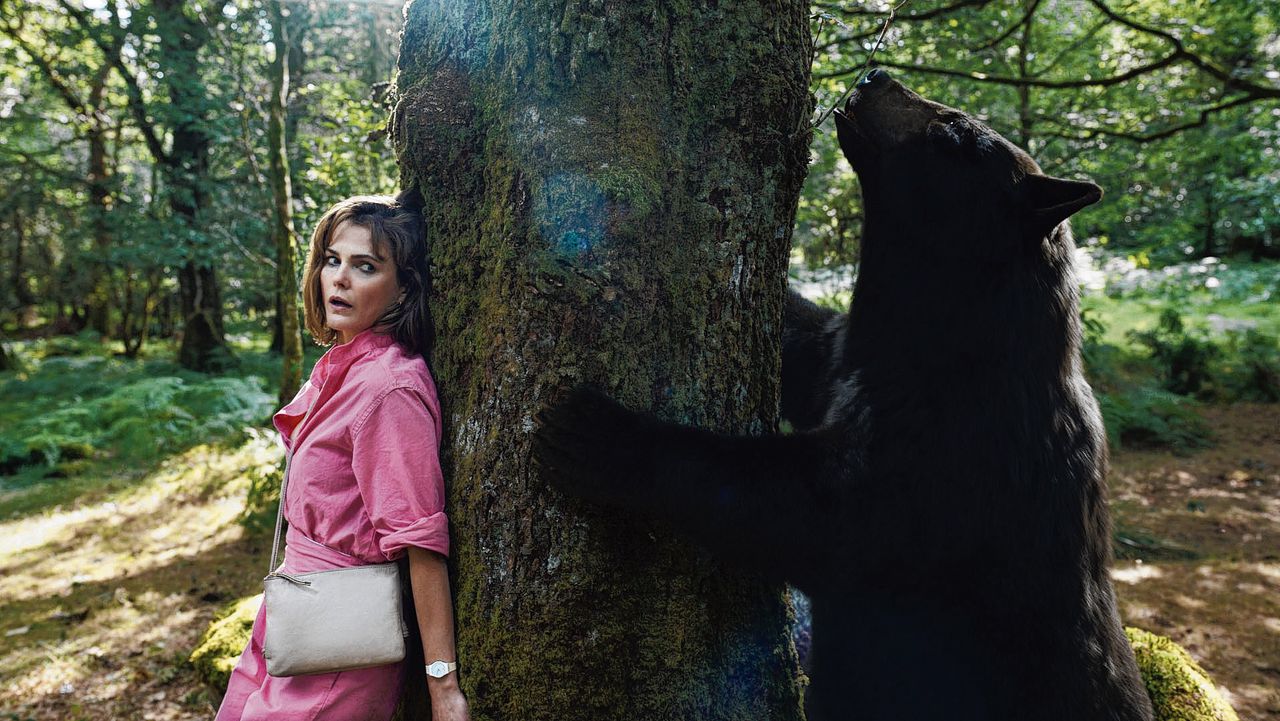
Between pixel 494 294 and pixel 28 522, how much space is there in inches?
327

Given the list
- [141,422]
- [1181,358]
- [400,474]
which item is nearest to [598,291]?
[400,474]

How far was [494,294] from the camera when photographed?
1.72m

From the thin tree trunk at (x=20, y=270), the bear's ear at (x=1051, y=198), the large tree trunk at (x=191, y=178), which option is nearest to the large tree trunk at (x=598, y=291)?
the bear's ear at (x=1051, y=198)

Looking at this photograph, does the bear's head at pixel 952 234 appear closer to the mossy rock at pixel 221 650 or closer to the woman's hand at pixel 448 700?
the woman's hand at pixel 448 700

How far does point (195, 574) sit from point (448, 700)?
17.4 ft

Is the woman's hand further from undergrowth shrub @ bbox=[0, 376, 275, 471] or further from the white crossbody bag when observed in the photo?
undergrowth shrub @ bbox=[0, 376, 275, 471]

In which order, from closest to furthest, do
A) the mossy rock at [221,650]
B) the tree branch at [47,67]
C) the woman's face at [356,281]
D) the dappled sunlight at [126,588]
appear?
the woman's face at [356,281] < the mossy rock at [221,650] < the dappled sunlight at [126,588] < the tree branch at [47,67]

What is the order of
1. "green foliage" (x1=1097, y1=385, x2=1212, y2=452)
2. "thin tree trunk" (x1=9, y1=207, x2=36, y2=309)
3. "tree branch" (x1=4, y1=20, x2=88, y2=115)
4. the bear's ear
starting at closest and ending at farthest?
the bear's ear → "green foliage" (x1=1097, y1=385, x2=1212, y2=452) → "tree branch" (x1=4, y1=20, x2=88, y2=115) → "thin tree trunk" (x1=9, y1=207, x2=36, y2=309)

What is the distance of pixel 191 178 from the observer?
1053 cm

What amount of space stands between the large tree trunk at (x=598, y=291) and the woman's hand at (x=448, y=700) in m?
0.04

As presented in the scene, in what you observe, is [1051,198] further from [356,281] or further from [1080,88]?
[1080,88]

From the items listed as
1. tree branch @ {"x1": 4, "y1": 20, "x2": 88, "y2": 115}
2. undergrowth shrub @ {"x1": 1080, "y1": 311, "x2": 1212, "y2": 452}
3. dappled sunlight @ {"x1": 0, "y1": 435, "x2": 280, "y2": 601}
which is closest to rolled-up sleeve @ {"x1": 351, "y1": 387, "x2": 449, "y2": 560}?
dappled sunlight @ {"x1": 0, "y1": 435, "x2": 280, "y2": 601}

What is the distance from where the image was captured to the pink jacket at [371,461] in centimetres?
170

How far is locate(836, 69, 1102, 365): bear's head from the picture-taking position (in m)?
2.19
